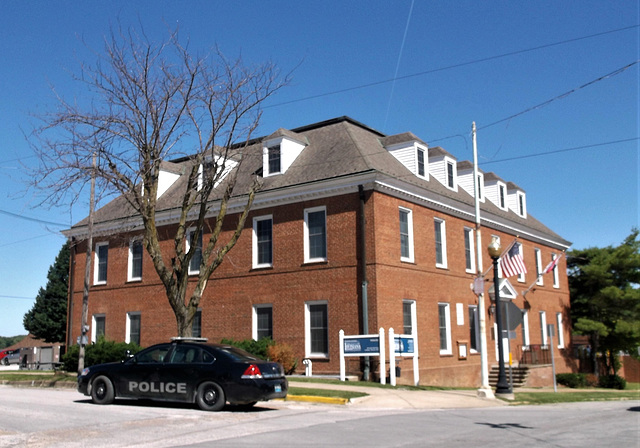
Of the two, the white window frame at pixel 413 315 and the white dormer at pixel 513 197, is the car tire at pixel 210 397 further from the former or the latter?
the white dormer at pixel 513 197

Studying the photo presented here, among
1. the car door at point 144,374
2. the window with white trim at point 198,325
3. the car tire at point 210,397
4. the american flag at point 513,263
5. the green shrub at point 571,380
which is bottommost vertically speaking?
the green shrub at point 571,380

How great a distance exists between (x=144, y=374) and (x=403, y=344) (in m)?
10.6

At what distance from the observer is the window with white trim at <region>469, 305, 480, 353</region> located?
3036 cm

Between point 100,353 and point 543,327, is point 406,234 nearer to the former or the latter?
point 100,353

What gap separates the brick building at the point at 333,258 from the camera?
25.0m

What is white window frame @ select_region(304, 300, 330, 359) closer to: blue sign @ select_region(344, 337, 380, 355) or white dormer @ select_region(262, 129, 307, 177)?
blue sign @ select_region(344, 337, 380, 355)

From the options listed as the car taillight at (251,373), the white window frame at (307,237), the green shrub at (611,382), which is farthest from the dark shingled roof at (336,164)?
the green shrub at (611,382)

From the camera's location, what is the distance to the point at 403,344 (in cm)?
2270

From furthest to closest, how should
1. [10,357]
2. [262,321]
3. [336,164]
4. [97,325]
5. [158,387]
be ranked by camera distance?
[10,357] < [97,325] < [262,321] < [336,164] < [158,387]

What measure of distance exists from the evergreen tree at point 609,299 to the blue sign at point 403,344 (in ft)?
68.8

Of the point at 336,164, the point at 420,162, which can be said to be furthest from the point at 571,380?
the point at 336,164

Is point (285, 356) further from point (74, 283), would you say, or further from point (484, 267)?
point (74, 283)

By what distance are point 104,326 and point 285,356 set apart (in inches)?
527

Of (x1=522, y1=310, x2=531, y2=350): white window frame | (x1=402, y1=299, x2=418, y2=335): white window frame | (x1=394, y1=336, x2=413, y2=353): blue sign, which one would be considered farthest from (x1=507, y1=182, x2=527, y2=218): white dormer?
(x1=394, y1=336, x2=413, y2=353): blue sign
